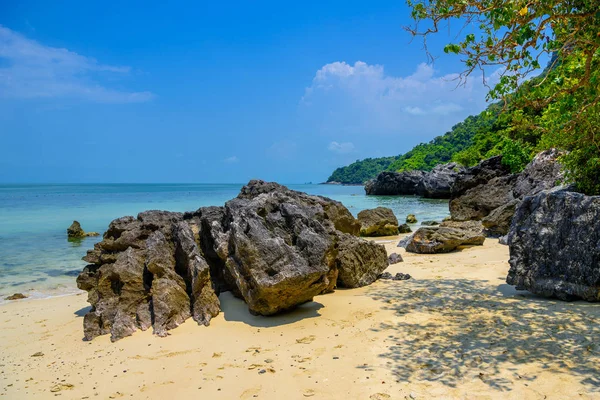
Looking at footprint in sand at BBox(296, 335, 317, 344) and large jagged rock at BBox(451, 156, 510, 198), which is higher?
large jagged rock at BBox(451, 156, 510, 198)

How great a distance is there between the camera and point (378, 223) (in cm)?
1975

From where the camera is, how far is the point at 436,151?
105188 millimetres

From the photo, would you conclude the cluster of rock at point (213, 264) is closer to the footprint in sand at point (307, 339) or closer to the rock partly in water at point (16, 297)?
the footprint in sand at point (307, 339)

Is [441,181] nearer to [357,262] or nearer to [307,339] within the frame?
[357,262]

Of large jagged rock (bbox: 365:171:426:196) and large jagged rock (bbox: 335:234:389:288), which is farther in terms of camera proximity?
large jagged rock (bbox: 365:171:426:196)

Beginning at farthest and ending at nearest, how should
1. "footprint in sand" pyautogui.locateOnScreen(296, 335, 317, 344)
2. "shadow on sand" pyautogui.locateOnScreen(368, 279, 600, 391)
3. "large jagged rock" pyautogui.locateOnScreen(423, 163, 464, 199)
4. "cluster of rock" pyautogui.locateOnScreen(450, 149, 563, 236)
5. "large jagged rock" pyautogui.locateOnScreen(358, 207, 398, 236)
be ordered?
"large jagged rock" pyautogui.locateOnScreen(423, 163, 464, 199) < "large jagged rock" pyautogui.locateOnScreen(358, 207, 398, 236) < "cluster of rock" pyautogui.locateOnScreen(450, 149, 563, 236) < "footprint in sand" pyautogui.locateOnScreen(296, 335, 317, 344) < "shadow on sand" pyautogui.locateOnScreen(368, 279, 600, 391)

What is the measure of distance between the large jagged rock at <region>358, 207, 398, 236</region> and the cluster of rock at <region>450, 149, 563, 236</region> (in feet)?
13.7

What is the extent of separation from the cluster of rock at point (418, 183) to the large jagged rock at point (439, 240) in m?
40.8

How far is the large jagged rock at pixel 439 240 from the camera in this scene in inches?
500

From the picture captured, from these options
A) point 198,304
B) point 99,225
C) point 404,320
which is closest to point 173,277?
point 198,304

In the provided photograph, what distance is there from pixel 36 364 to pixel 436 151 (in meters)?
108

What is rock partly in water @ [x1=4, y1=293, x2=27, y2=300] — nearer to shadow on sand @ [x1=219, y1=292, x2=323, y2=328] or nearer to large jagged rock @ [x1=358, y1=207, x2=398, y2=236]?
shadow on sand @ [x1=219, y1=292, x2=323, y2=328]


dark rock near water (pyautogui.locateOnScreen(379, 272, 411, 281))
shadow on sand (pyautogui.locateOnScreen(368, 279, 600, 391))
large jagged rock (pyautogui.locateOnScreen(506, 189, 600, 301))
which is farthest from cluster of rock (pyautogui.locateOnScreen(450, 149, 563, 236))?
shadow on sand (pyautogui.locateOnScreen(368, 279, 600, 391))

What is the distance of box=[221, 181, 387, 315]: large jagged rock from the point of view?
21.7 feet
